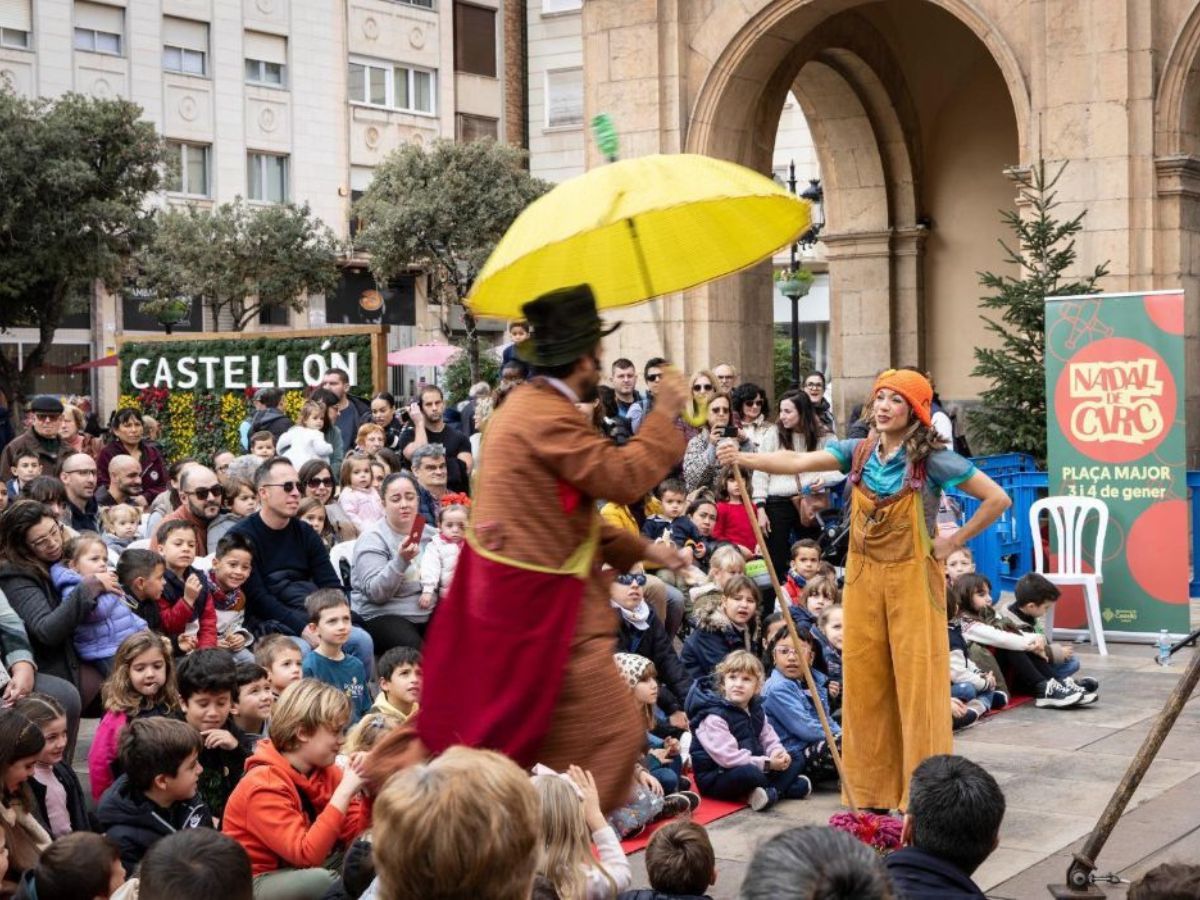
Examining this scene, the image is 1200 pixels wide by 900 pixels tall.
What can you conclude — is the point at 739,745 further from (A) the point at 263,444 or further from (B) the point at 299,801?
(A) the point at 263,444

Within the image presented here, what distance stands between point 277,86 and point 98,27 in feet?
17.4

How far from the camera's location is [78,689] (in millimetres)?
7715

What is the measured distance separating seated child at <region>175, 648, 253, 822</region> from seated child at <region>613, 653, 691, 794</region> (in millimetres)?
1988

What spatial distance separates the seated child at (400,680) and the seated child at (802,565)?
12.3 ft

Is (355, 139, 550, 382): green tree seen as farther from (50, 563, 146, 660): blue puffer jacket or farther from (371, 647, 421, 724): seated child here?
(371, 647, 421, 724): seated child

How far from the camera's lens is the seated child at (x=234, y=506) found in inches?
384

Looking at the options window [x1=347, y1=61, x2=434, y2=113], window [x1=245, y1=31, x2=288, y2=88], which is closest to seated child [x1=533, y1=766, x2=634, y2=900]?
window [x1=245, y1=31, x2=288, y2=88]

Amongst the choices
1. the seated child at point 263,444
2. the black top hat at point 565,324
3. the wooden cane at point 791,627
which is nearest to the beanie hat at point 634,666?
the wooden cane at point 791,627

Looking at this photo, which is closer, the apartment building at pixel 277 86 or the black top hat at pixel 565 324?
the black top hat at pixel 565 324

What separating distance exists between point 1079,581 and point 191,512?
252 inches

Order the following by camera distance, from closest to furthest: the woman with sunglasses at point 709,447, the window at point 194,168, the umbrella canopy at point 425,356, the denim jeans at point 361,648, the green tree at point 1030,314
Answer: the denim jeans at point 361,648 → the woman with sunglasses at point 709,447 → the green tree at point 1030,314 → the umbrella canopy at point 425,356 → the window at point 194,168

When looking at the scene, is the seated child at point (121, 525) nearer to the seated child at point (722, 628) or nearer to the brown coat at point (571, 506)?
the seated child at point (722, 628)

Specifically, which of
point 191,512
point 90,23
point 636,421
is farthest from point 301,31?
point 191,512

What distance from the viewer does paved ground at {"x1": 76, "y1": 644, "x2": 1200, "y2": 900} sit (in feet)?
23.1
